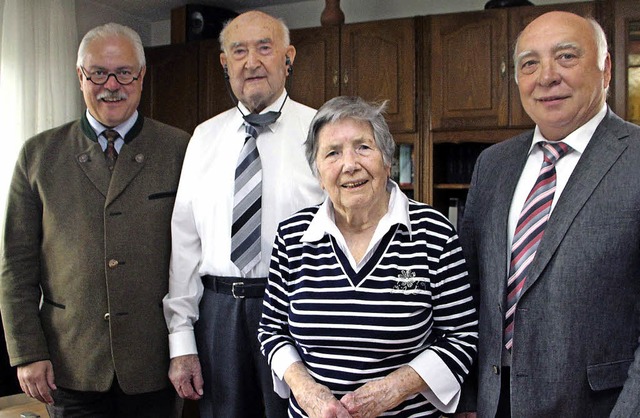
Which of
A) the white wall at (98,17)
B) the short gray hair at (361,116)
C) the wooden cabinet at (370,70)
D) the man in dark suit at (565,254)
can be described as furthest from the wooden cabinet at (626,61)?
the white wall at (98,17)

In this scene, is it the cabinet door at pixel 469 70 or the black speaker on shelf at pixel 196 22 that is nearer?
the cabinet door at pixel 469 70

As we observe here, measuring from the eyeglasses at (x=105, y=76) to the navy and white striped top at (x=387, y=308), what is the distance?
849 mm

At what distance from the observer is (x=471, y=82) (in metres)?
4.02

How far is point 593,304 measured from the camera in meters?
1.53

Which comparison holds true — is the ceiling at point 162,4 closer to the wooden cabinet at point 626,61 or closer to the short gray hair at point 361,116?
the wooden cabinet at point 626,61

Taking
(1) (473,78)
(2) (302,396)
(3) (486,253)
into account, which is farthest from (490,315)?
(1) (473,78)

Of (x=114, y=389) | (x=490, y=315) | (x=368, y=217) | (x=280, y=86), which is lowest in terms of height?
(x=114, y=389)

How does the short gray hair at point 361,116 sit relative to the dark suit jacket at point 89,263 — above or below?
above

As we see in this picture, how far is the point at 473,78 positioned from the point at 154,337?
2649 millimetres

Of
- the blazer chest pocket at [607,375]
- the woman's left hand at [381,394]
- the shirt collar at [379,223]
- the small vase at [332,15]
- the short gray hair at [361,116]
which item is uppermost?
the small vase at [332,15]

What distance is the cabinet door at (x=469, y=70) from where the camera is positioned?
3961 millimetres

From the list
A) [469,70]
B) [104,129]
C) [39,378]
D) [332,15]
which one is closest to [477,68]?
[469,70]

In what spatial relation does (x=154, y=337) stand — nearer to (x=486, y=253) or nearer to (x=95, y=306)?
(x=95, y=306)

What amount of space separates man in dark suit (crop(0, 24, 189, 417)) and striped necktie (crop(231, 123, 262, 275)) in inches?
10.3
